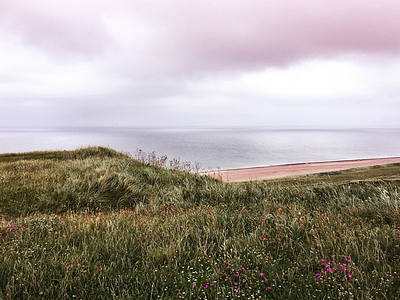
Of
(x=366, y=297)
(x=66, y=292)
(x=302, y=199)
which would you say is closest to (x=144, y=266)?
(x=66, y=292)

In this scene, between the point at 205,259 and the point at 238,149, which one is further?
the point at 238,149

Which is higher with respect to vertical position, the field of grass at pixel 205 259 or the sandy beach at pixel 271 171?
the field of grass at pixel 205 259

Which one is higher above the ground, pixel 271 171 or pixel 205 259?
pixel 205 259

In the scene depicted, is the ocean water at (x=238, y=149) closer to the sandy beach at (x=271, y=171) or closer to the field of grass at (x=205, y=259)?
the sandy beach at (x=271, y=171)

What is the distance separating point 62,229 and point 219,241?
297 centimetres

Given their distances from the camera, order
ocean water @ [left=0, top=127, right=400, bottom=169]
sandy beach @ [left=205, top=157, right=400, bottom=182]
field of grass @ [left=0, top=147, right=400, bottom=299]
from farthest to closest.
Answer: ocean water @ [left=0, top=127, right=400, bottom=169], sandy beach @ [left=205, top=157, right=400, bottom=182], field of grass @ [left=0, top=147, right=400, bottom=299]

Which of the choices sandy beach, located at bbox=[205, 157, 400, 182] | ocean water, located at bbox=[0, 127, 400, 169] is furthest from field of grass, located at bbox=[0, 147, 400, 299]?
ocean water, located at bbox=[0, 127, 400, 169]

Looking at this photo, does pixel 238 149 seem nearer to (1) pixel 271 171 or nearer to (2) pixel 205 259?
(1) pixel 271 171

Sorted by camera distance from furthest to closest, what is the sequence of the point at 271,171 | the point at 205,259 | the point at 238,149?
the point at 238,149
the point at 271,171
the point at 205,259

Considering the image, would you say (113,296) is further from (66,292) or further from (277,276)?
(277,276)

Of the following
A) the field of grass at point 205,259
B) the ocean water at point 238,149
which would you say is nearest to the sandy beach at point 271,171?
the ocean water at point 238,149

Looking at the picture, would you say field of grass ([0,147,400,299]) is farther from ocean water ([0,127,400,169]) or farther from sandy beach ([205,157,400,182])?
ocean water ([0,127,400,169])

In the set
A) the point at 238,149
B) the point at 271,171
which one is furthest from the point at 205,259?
the point at 238,149

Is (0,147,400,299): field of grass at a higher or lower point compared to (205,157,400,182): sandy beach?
higher
